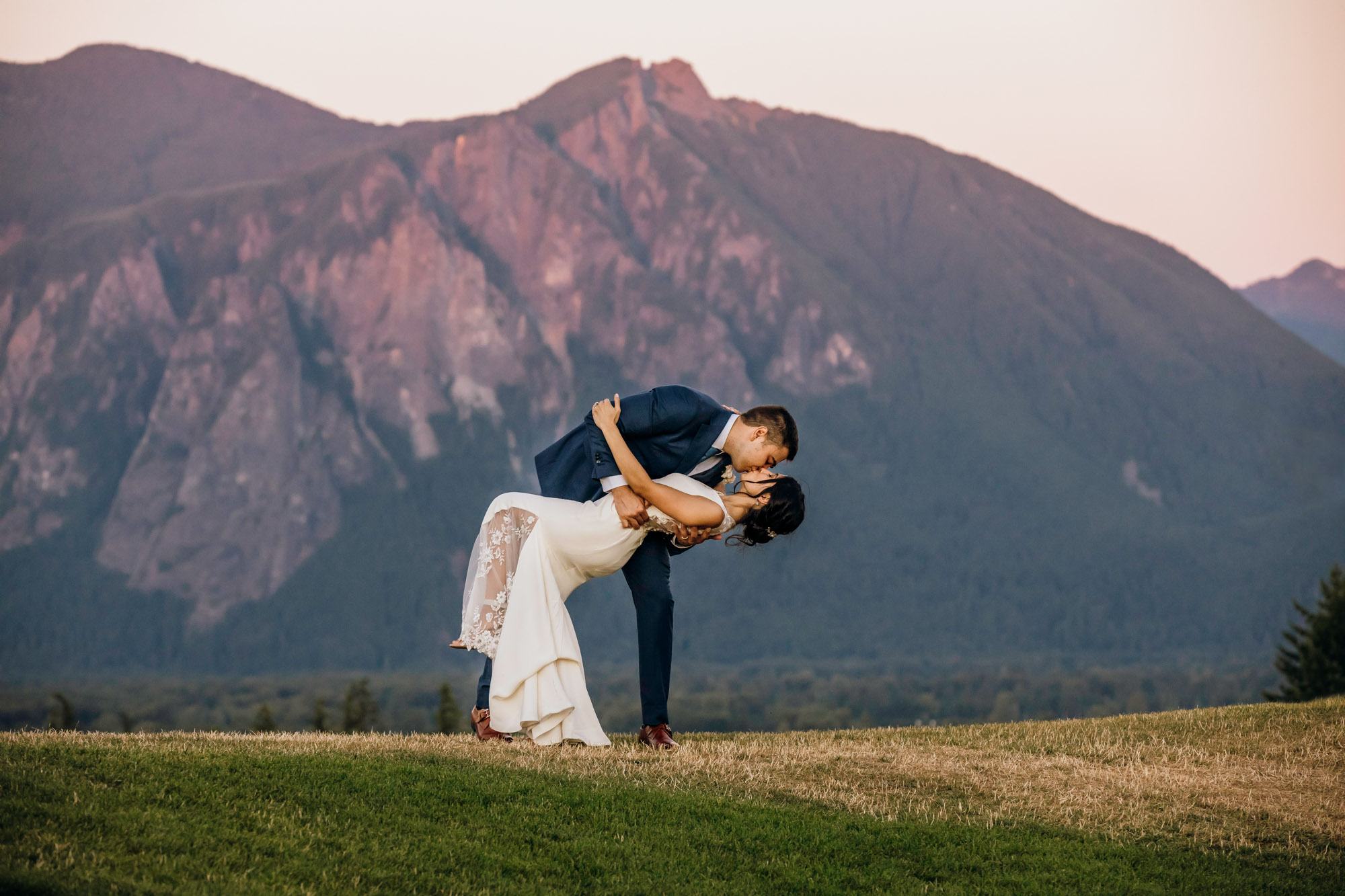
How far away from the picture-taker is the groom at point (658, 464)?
14227 millimetres

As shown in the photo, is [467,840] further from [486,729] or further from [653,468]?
[653,468]

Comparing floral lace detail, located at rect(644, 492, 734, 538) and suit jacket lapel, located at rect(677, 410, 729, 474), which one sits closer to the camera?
floral lace detail, located at rect(644, 492, 734, 538)

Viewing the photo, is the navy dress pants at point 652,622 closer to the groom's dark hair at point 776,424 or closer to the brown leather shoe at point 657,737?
the brown leather shoe at point 657,737

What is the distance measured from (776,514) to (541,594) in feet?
8.07

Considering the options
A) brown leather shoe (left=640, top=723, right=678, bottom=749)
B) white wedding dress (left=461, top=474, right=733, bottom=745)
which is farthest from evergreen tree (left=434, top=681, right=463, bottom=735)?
white wedding dress (left=461, top=474, right=733, bottom=745)

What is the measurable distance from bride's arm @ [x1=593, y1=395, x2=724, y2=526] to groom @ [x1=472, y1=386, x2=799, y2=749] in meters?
0.13

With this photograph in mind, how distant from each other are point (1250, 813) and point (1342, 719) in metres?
5.88

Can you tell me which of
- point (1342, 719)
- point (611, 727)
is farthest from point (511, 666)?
point (611, 727)

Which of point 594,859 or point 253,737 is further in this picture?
point 253,737

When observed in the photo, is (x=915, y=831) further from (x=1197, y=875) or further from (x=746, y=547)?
(x=746, y=547)

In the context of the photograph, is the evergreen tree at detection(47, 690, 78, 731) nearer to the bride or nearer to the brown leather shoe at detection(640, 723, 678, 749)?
the bride

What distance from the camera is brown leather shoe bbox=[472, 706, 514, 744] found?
1445 cm

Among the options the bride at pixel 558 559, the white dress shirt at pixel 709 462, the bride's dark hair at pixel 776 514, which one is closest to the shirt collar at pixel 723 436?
the white dress shirt at pixel 709 462

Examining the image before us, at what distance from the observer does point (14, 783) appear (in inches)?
414
